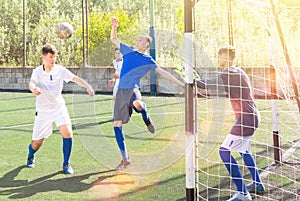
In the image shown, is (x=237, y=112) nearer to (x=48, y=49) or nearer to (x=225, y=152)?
(x=225, y=152)

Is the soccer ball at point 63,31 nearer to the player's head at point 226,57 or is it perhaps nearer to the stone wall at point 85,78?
the stone wall at point 85,78

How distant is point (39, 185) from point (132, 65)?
1750mm

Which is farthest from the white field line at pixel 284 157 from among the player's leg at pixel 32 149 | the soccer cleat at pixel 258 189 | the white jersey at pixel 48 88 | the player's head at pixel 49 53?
the player's head at pixel 49 53

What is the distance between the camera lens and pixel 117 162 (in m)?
6.41

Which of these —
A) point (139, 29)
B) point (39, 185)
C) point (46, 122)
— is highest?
point (139, 29)

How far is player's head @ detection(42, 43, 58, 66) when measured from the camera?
5.99 metres

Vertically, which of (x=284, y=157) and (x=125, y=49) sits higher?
(x=125, y=49)

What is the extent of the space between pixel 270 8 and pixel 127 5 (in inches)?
658

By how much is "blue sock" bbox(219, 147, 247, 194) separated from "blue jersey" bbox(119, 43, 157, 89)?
5.64ft

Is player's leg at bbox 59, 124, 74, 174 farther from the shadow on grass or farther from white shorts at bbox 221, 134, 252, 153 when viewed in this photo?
white shorts at bbox 221, 134, 252, 153

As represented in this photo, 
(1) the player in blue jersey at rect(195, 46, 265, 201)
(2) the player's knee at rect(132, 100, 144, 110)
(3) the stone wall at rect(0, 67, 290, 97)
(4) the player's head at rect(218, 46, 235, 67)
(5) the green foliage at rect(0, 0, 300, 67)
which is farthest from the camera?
(3) the stone wall at rect(0, 67, 290, 97)

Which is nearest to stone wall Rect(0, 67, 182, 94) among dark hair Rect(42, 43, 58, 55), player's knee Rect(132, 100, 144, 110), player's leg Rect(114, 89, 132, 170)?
player's knee Rect(132, 100, 144, 110)

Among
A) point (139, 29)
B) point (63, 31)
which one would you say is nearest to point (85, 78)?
point (139, 29)

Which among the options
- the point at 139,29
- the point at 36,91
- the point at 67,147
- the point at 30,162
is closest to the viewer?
the point at 36,91
